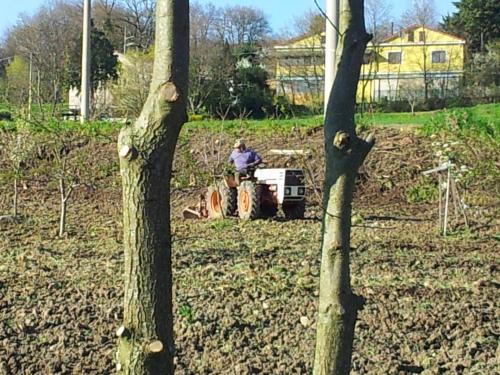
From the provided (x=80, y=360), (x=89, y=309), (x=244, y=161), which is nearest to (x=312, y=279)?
(x=89, y=309)

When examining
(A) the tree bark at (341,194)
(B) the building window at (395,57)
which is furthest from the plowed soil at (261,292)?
(B) the building window at (395,57)

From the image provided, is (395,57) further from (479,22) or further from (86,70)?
(86,70)

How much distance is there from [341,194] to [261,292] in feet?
15.0

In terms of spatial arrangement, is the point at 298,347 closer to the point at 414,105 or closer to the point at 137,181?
the point at 137,181

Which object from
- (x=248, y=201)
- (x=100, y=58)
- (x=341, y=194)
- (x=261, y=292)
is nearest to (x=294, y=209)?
(x=248, y=201)

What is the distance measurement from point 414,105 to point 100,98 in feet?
57.8

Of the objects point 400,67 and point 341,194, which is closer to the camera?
point 341,194

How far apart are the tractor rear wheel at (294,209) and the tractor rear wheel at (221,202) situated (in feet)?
2.53

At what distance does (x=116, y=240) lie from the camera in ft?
35.0

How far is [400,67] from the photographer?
51094 mm

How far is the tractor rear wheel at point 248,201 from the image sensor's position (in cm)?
1293

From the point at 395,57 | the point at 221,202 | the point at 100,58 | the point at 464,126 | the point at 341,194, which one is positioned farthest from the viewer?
the point at 395,57

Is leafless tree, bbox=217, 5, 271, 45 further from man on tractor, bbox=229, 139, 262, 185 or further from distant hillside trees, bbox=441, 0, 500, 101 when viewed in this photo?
man on tractor, bbox=229, 139, 262, 185

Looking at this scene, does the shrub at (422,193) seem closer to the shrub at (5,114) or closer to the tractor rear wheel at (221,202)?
the tractor rear wheel at (221,202)
